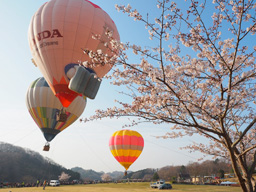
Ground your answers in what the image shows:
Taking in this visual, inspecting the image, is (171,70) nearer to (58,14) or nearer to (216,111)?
(216,111)

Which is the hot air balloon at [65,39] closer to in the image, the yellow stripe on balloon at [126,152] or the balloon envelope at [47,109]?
the balloon envelope at [47,109]

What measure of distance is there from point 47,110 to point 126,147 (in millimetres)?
12972

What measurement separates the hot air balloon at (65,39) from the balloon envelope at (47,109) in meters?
8.46

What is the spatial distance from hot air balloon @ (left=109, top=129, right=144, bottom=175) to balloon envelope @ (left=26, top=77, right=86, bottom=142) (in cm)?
878

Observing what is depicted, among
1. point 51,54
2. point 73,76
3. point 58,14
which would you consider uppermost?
point 58,14

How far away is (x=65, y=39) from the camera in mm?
14797

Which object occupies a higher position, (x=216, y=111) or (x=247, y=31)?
(x=247, y=31)

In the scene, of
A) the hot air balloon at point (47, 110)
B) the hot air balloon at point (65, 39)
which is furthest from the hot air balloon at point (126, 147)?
the hot air balloon at point (65, 39)

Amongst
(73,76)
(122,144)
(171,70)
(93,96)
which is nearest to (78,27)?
(73,76)

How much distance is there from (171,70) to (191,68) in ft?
2.09

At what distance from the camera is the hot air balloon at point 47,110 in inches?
936

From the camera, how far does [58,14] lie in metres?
15.1

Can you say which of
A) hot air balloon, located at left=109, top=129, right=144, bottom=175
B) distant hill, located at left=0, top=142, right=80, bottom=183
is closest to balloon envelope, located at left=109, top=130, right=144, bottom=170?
hot air balloon, located at left=109, top=129, right=144, bottom=175

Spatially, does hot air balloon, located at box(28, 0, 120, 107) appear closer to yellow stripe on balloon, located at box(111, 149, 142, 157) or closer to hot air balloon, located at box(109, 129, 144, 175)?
hot air balloon, located at box(109, 129, 144, 175)
